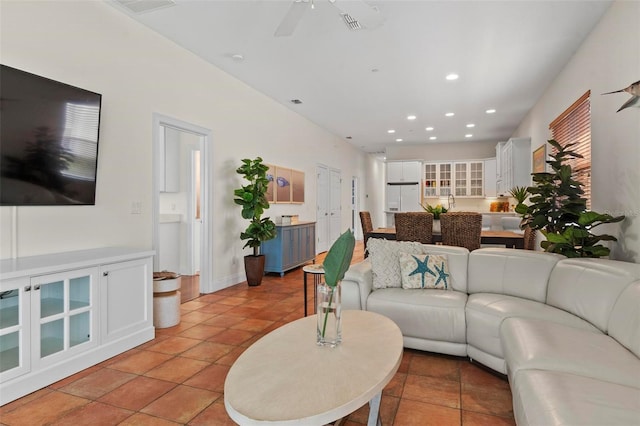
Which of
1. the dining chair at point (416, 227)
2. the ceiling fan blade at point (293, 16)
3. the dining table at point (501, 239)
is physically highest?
the ceiling fan blade at point (293, 16)

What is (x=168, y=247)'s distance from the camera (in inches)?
222

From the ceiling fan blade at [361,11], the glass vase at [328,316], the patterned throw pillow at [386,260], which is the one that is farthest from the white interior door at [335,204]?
the glass vase at [328,316]

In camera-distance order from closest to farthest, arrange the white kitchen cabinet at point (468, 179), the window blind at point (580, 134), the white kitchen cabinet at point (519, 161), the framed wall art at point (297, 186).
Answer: the window blind at point (580, 134)
the white kitchen cabinet at point (519, 161)
the framed wall art at point (297, 186)
the white kitchen cabinet at point (468, 179)

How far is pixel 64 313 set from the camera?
7.94ft

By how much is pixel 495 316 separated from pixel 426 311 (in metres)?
0.48

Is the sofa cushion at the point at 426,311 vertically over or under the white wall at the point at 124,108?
under

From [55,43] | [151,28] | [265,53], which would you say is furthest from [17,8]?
[265,53]

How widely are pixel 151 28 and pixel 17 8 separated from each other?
48.7 inches

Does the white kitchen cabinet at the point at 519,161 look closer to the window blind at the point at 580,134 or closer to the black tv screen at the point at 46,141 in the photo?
the window blind at the point at 580,134

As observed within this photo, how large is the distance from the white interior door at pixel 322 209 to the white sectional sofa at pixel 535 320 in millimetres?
4899

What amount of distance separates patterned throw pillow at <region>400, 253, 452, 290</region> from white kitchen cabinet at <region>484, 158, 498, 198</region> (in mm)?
6981

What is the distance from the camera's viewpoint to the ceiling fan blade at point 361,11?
2322 millimetres

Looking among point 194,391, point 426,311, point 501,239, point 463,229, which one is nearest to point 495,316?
point 426,311

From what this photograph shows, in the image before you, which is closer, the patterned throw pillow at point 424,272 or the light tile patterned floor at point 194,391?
the light tile patterned floor at point 194,391
